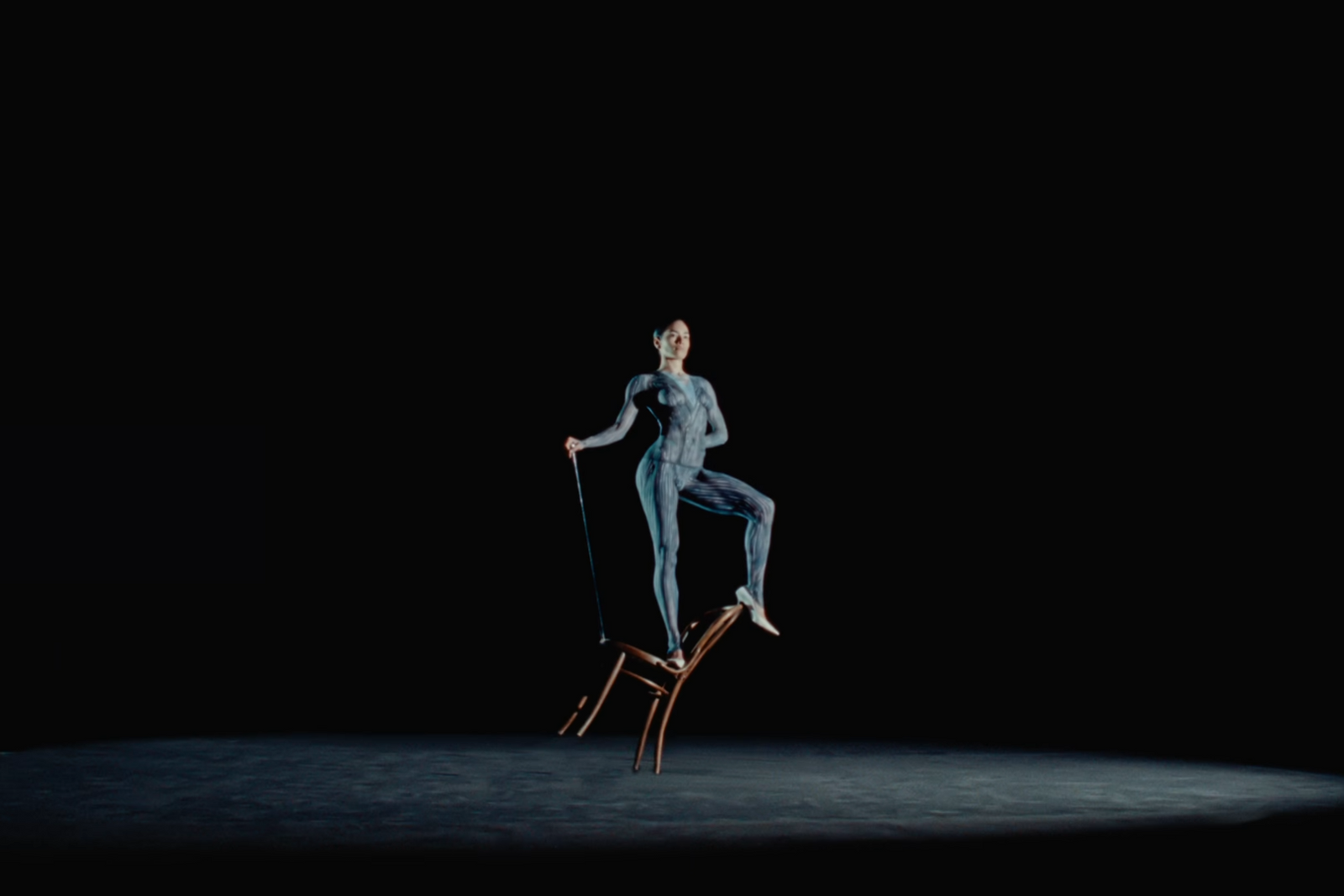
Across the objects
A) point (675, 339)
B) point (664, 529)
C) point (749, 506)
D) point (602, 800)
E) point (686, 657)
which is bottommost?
point (602, 800)

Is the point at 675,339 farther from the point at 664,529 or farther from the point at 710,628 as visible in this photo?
the point at 710,628

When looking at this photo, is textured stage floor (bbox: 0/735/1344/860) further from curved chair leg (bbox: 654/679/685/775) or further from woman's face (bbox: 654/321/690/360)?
woman's face (bbox: 654/321/690/360)

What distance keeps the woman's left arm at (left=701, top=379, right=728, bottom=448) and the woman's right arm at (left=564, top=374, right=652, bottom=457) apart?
32 cm

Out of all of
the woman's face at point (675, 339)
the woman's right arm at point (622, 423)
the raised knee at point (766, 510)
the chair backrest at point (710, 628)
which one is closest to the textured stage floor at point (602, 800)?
the chair backrest at point (710, 628)

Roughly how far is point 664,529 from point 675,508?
0.13m

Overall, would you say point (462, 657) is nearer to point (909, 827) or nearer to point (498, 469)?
point (498, 469)

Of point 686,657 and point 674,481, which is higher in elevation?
point 674,481

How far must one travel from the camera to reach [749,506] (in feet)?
26.8

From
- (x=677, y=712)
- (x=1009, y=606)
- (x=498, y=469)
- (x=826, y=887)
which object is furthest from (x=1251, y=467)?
(x=826, y=887)

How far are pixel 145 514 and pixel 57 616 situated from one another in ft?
3.68

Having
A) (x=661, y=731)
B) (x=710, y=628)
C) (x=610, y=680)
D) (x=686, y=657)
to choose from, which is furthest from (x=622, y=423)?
(x=661, y=731)

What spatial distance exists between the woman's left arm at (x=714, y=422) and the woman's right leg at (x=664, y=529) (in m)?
0.28

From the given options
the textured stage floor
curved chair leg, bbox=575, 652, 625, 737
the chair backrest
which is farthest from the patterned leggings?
the textured stage floor

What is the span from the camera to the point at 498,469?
11461 mm
